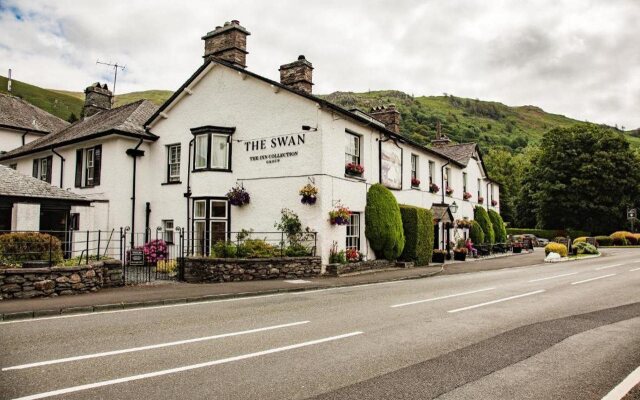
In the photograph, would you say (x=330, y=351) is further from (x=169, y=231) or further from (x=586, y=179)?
(x=586, y=179)

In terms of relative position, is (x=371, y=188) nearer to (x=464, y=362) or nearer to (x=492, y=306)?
(x=492, y=306)

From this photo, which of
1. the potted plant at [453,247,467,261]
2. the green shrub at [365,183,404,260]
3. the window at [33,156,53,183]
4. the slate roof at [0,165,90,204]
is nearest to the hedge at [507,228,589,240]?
the potted plant at [453,247,467,261]

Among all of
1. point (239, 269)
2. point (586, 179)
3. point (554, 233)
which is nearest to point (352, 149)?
point (239, 269)

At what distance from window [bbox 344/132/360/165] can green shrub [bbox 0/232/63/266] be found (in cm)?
1179

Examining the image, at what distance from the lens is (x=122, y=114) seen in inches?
1003

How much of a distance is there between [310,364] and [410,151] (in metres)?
21.5

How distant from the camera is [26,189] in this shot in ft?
62.3

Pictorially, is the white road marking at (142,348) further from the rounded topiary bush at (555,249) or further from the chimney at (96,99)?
the chimney at (96,99)

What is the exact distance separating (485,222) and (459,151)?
20.5 feet

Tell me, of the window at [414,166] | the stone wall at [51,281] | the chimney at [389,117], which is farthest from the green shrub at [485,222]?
the stone wall at [51,281]

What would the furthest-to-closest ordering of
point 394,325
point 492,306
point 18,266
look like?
1. point 18,266
2. point 492,306
3. point 394,325

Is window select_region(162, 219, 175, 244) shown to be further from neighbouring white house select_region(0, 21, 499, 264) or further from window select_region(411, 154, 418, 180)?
window select_region(411, 154, 418, 180)

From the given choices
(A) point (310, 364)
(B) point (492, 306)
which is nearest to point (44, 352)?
(A) point (310, 364)

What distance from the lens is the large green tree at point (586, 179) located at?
5372cm
